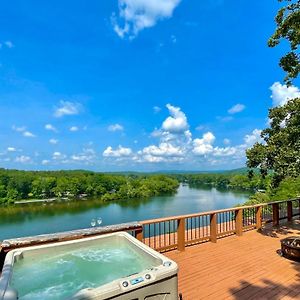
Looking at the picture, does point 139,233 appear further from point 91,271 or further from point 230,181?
point 230,181

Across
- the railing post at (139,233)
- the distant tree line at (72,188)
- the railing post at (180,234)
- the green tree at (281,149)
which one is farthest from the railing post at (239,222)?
the distant tree line at (72,188)

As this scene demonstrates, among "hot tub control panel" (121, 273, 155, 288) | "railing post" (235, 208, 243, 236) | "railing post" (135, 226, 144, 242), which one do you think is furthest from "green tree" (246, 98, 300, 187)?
"hot tub control panel" (121, 273, 155, 288)

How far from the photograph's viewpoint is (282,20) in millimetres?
5543

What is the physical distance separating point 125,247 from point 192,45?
13324mm

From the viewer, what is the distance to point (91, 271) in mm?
3680

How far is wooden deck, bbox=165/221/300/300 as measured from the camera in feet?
10.7

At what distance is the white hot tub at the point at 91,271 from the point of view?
2326mm

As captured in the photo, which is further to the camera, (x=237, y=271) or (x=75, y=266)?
(x=237, y=271)

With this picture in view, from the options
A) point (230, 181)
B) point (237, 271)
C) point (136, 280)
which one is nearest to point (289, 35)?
point (237, 271)

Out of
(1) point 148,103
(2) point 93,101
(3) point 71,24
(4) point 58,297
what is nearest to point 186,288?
(4) point 58,297

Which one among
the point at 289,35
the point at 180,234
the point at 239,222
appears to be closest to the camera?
the point at 180,234

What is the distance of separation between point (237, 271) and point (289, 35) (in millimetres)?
5006

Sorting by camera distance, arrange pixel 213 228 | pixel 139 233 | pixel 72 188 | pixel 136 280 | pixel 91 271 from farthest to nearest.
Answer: pixel 72 188 → pixel 213 228 → pixel 139 233 → pixel 91 271 → pixel 136 280

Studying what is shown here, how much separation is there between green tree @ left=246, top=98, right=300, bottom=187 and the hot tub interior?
4407 millimetres
